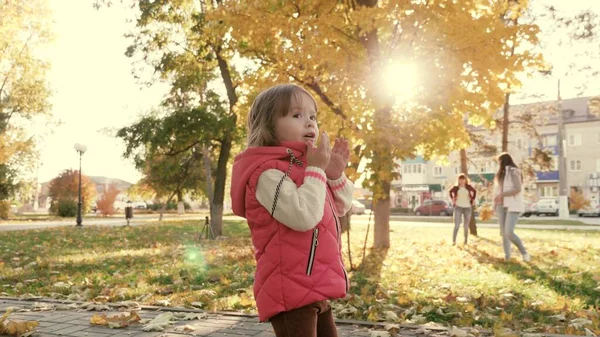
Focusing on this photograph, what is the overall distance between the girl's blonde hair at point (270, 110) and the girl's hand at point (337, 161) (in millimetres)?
292

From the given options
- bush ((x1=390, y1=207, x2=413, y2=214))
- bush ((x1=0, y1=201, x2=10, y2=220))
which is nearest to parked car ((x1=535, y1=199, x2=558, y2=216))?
bush ((x1=390, y1=207, x2=413, y2=214))

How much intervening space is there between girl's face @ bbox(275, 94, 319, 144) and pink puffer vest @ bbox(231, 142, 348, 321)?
5 cm

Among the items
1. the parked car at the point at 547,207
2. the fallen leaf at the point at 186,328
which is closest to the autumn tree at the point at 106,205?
the parked car at the point at 547,207

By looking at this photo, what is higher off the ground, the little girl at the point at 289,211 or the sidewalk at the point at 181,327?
the little girl at the point at 289,211

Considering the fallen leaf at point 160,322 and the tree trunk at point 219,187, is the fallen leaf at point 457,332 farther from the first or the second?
the tree trunk at point 219,187

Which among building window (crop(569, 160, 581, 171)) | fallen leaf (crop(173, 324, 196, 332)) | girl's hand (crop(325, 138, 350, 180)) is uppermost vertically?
building window (crop(569, 160, 581, 171))

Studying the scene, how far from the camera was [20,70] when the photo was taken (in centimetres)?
2762

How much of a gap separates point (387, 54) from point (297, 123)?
9.17 m

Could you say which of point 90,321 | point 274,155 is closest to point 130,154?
point 90,321

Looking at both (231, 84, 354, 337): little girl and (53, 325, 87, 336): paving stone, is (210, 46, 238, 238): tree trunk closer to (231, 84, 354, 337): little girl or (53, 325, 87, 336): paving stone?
(53, 325, 87, 336): paving stone

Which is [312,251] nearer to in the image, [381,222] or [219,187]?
[381,222]

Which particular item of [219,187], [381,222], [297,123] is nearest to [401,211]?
[219,187]

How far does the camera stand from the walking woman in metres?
8.83

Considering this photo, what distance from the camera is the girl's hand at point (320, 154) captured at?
203 cm
